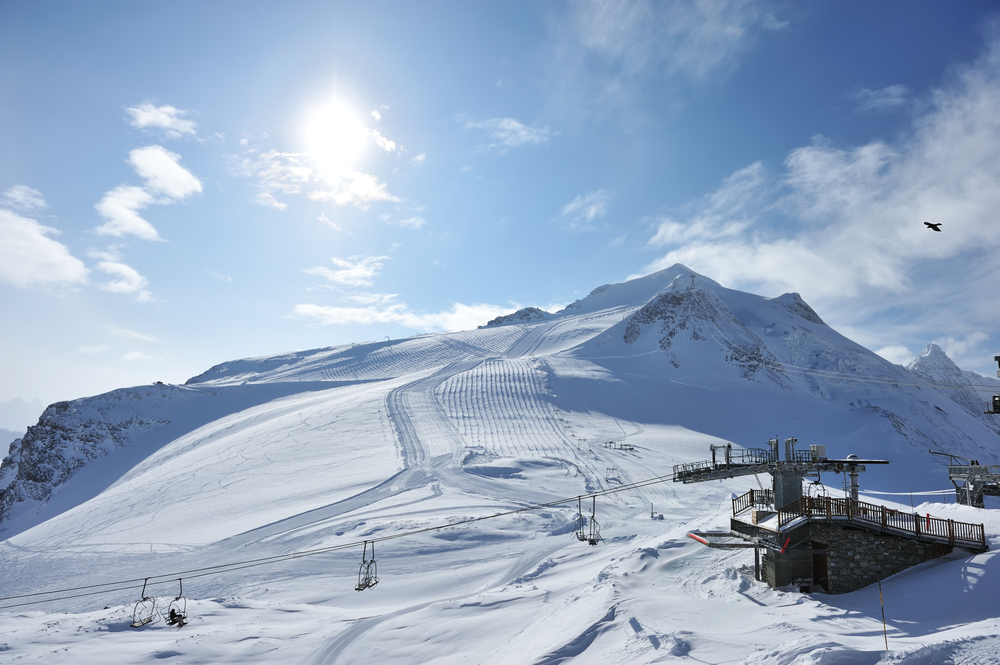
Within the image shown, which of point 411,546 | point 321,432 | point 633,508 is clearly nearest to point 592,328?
point 321,432

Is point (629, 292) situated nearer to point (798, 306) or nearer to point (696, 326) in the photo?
point (798, 306)

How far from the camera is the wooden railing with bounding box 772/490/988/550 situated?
16125 millimetres

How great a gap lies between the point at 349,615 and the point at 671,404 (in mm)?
51898

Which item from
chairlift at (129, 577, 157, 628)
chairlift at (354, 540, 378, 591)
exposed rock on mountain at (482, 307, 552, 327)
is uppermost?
exposed rock on mountain at (482, 307, 552, 327)

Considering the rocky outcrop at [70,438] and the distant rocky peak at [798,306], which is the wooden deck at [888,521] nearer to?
the rocky outcrop at [70,438]

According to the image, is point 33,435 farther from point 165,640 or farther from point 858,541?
point 858,541

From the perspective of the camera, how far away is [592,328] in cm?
9688

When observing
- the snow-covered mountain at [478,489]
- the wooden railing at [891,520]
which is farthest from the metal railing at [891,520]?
the snow-covered mountain at [478,489]

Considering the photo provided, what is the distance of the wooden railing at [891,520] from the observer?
635 inches

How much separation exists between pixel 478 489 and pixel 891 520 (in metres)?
23.8

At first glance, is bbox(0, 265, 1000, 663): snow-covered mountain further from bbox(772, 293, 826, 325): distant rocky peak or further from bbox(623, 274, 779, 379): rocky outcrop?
bbox(772, 293, 826, 325): distant rocky peak

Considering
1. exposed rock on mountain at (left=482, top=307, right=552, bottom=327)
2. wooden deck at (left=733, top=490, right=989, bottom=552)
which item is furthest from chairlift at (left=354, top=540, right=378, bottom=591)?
exposed rock on mountain at (left=482, top=307, right=552, bottom=327)

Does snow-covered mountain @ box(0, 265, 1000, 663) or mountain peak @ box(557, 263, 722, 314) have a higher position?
mountain peak @ box(557, 263, 722, 314)

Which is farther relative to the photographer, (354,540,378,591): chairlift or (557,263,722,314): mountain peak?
(557,263,722,314): mountain peak
